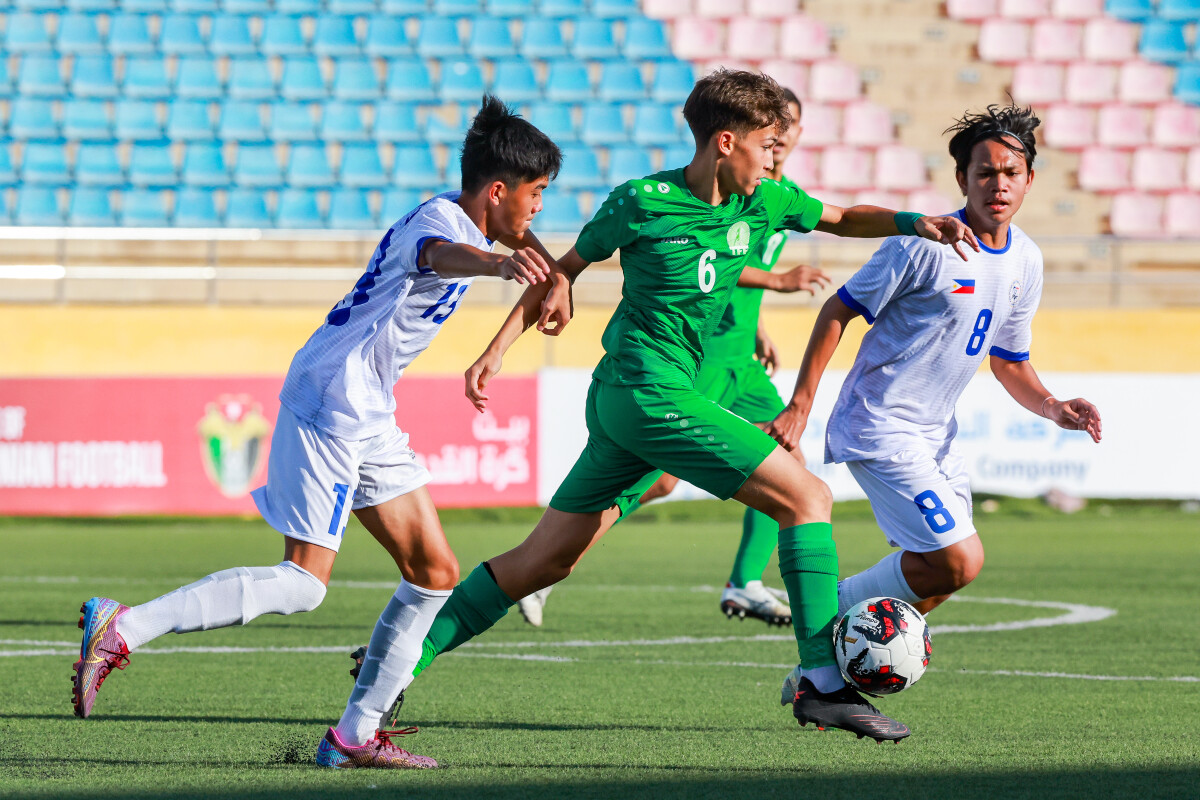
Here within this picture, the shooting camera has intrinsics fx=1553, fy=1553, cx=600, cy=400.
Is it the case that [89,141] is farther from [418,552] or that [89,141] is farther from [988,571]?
[418,552]

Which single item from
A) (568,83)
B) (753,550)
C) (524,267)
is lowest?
(753,550)

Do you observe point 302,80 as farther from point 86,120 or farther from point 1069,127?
point 1069,127

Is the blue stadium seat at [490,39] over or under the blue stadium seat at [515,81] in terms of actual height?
over

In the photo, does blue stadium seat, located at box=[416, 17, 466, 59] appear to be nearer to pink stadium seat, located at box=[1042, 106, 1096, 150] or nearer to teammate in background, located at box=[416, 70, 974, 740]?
pink stadium seat, located at box=[1042, 106, 1096, 150]

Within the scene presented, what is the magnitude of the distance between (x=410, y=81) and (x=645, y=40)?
3092mm

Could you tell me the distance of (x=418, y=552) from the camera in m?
4.41

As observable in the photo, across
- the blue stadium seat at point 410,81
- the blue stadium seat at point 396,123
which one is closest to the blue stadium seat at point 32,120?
the blue stadium seat at point 396,123

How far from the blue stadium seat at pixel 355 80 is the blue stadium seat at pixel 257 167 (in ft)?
4.09

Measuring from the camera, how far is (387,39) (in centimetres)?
1919

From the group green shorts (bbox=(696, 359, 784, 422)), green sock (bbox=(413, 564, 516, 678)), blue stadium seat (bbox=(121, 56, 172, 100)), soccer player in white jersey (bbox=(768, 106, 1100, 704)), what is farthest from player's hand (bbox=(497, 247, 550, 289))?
blue stadium seat (bbox=(121, 56, 172, 100))

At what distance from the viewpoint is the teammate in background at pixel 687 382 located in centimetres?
411

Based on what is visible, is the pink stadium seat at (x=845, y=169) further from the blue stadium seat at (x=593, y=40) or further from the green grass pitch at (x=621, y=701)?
the green grass pitch at (x=621, y=701)

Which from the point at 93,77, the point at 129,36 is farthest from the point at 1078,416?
the point at 129,36

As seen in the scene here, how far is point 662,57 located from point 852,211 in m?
15.4
